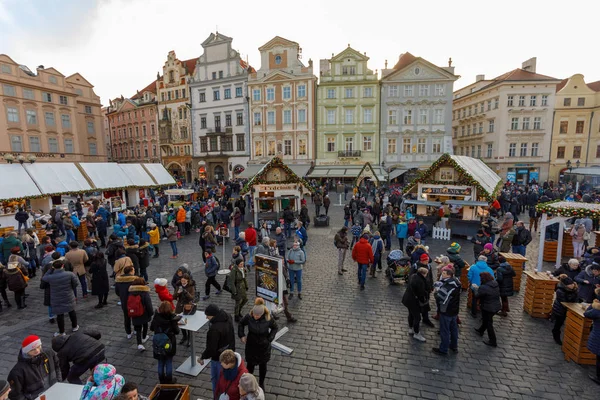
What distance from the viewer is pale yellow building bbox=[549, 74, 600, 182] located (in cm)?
3719

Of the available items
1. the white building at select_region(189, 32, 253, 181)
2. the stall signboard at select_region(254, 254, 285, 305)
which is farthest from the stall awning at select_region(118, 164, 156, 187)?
the stall signboard at select_region(254, 254, 285, 305)

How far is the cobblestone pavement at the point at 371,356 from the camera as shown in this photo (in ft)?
17.7

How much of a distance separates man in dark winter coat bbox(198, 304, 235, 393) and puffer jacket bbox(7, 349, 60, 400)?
A: 210 cm

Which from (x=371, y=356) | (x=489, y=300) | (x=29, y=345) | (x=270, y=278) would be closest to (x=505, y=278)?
(x=489, y=300)

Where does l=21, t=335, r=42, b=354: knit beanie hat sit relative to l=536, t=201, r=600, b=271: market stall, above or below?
below

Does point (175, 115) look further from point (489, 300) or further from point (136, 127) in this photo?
point (489, 300)

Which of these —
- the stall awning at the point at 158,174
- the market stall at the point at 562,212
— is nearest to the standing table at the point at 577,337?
the market stall at the point at 562,212

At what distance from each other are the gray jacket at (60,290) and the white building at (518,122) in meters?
41.8

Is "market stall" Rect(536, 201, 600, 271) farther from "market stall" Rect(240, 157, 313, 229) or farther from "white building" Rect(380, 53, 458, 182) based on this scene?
"white building" Rect(380, 53, 458, 182)

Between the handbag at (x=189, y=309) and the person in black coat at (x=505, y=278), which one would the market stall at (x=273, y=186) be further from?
the handbag at (x=189, y=309)

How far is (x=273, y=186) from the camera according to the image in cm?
1773

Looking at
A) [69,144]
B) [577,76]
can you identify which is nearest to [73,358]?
[69,144]

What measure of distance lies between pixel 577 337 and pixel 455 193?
11718 millimetres

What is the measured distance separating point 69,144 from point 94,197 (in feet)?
81.5
